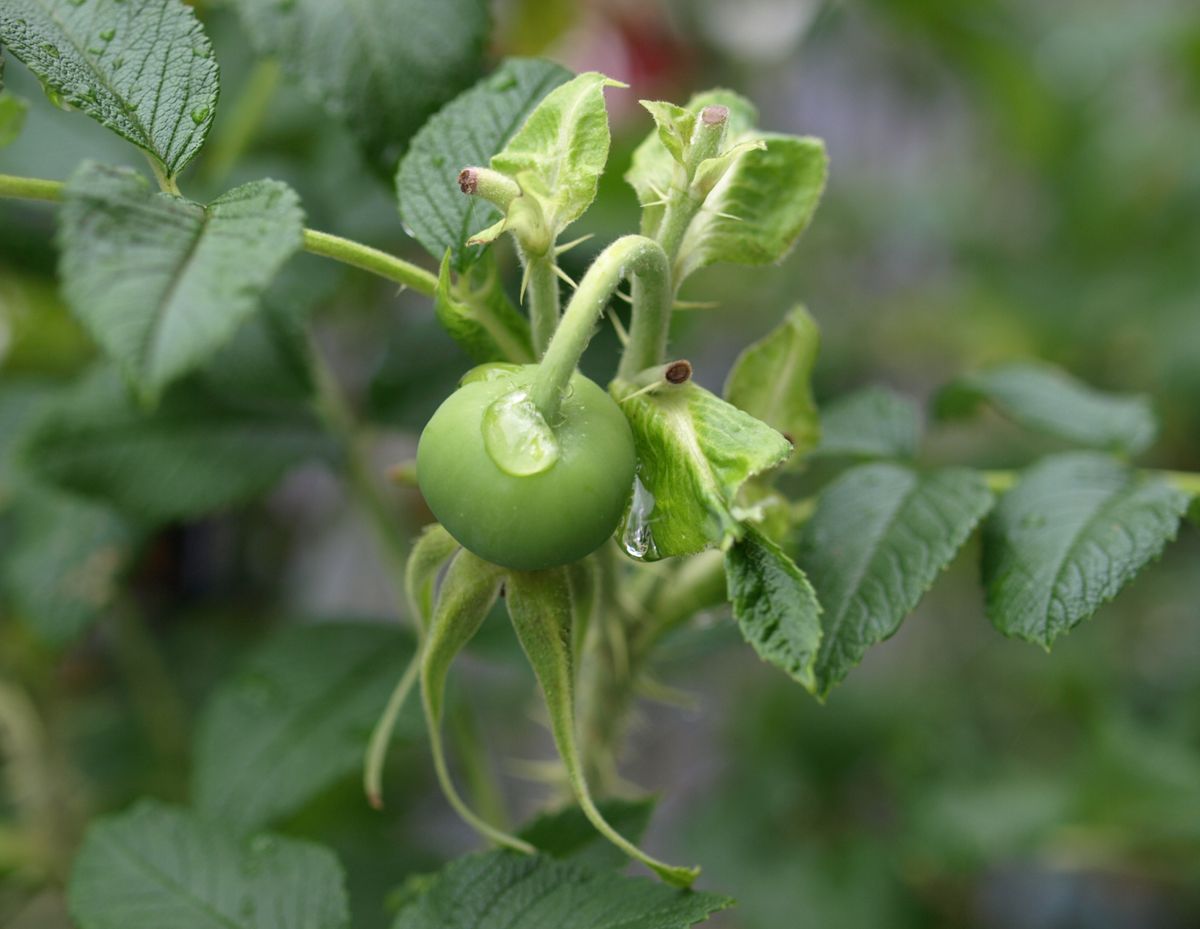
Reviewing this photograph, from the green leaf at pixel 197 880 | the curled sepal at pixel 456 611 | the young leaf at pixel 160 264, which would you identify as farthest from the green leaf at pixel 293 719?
the young leaf at pixel 160 264

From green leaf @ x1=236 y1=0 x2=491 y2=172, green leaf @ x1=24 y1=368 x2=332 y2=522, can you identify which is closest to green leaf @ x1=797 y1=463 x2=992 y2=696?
green leaf @ x1=236 y1=0 x2=491 y2=172

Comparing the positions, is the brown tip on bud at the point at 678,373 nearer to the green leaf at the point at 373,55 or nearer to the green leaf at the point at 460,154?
the green leaf at the point at 460,154

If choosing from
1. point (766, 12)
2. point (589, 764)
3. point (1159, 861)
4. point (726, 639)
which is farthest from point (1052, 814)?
point (766, 12)

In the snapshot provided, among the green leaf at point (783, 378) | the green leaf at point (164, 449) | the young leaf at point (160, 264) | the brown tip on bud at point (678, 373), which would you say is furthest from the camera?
the green leaf at point (164, 449)

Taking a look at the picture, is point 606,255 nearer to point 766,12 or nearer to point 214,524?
point 214,524

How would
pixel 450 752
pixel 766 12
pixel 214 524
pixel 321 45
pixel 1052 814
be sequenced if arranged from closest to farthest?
pixel 321 45 → pixel 1052 814 → pixel 214 524 → pixel 450 752 → pixel 766 12

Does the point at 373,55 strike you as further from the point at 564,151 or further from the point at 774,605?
the point at 774,605

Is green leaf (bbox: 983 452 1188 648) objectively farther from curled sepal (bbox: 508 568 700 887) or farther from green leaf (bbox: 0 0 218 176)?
green leaf (bbox: 0 0 218 176)
